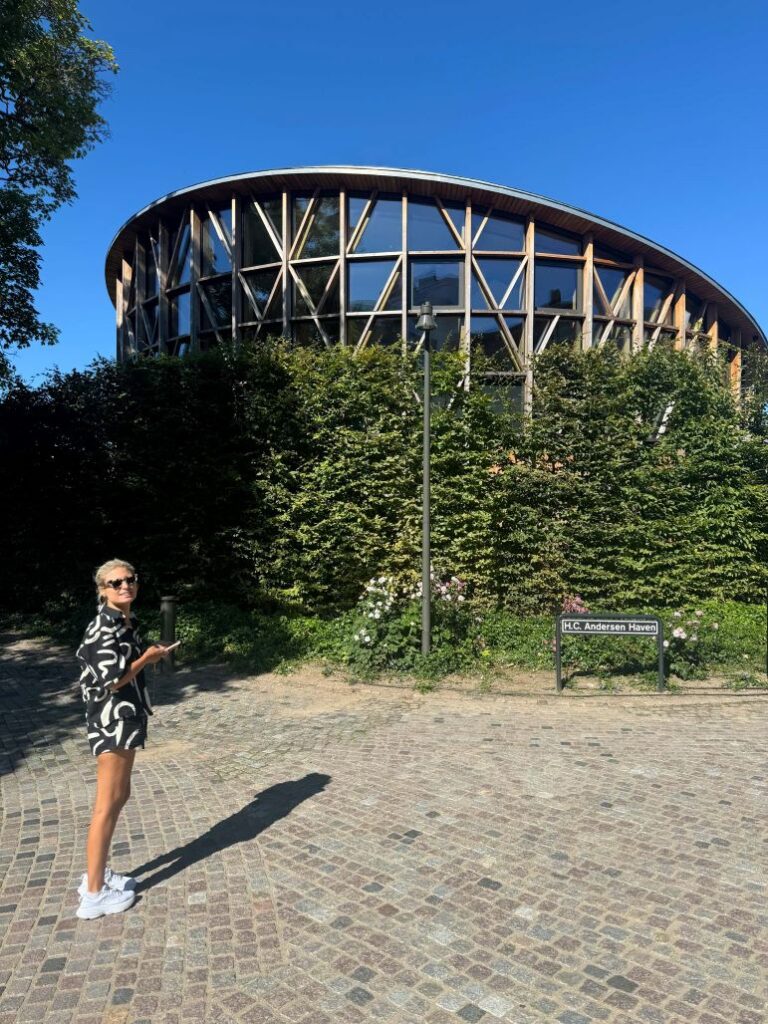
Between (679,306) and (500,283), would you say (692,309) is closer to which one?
(679,306)

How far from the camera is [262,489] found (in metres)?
10.9

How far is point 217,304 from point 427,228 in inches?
328

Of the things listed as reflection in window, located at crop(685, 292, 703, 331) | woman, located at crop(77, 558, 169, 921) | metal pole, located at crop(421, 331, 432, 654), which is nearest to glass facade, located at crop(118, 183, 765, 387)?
reflection in window, located at crop(685, 292, 703, 331)

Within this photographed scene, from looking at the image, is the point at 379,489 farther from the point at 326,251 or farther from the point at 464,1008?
the point at 326,251

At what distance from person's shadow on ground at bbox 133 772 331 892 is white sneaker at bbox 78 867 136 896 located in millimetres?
110

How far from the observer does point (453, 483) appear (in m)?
10.8

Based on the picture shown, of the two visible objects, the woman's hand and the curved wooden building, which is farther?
the curved wooden building

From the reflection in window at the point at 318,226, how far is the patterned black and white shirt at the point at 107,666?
21.3 meters

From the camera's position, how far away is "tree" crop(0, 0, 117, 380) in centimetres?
1122

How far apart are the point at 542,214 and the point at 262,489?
57.8 feet

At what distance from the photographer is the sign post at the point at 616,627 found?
312 inches

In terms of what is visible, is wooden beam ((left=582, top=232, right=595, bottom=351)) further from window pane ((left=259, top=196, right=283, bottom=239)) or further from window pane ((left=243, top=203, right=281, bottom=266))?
window pane ((left=243, top=203, right=281, bottom=266))

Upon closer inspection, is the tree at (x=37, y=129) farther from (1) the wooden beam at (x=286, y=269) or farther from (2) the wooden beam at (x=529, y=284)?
(2) the wooden beam at (x=529, y=284)

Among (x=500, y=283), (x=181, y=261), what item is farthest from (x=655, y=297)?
(x=181, y=261)
